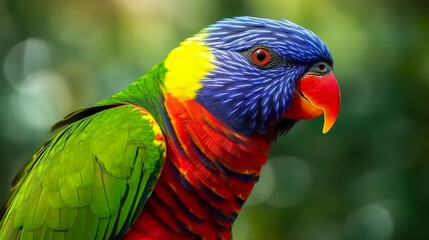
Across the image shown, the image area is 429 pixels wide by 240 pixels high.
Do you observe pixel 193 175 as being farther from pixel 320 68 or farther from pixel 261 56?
pixel 320 68

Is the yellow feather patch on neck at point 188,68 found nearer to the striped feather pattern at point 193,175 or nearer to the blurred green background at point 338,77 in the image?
the striped feather pattern at point 193,175

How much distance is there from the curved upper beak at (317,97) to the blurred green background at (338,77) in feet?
6.36

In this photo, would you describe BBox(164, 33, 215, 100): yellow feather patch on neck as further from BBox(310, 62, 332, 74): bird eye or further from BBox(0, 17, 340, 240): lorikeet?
BBox(310, 62, 332, 74): bird eye

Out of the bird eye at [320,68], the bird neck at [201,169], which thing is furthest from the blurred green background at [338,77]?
the bird neck at [201,169]

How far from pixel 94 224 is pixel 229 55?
0.77 m

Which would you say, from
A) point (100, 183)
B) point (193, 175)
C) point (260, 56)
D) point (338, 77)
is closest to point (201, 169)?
point (193, 175)

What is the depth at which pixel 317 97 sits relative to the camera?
2.15 metres

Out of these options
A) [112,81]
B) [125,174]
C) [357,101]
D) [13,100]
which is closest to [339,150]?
[357,101]

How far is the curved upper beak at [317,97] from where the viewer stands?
2148mm

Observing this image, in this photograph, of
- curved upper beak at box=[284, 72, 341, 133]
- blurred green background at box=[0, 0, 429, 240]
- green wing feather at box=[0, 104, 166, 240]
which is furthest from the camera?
blurred green background at box=[0, 0, 429, 240]

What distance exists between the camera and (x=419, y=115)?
4.45 m

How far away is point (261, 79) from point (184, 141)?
14.6 inches

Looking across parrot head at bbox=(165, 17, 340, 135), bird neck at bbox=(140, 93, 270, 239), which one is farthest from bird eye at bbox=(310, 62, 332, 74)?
bird neck at bbox=(140, 93, 270, 239)

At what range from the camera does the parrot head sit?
2.15 metres
